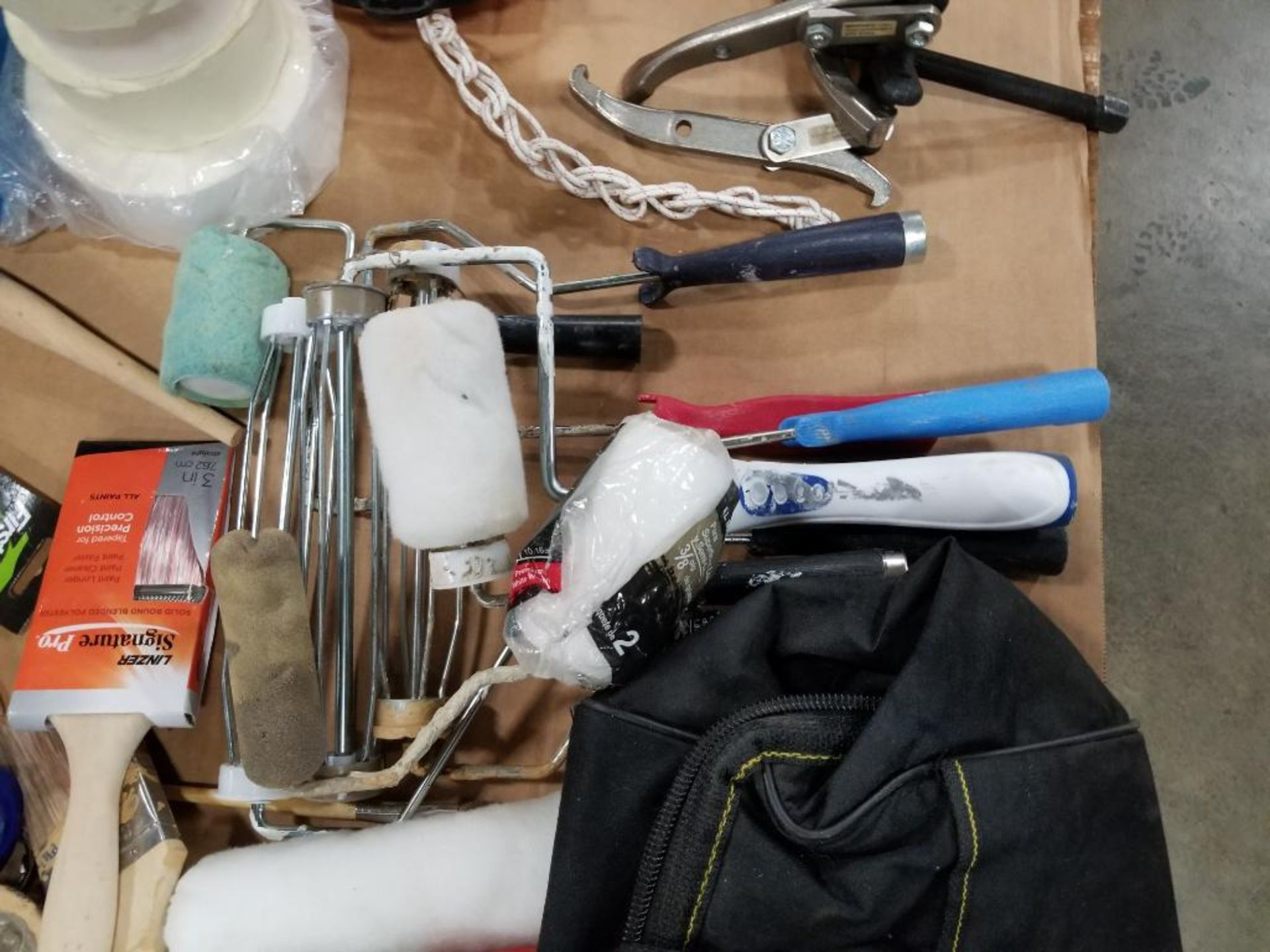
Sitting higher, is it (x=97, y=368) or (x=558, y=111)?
(x=558, y=111)

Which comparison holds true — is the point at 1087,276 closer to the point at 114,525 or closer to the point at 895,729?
the point at 895,729

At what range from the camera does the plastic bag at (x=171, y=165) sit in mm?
596

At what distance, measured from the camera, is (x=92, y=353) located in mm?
597

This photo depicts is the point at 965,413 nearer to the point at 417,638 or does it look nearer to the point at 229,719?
the point at 417,638

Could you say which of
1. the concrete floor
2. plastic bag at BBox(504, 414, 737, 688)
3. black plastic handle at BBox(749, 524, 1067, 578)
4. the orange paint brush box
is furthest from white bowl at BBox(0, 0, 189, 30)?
the concrete floor

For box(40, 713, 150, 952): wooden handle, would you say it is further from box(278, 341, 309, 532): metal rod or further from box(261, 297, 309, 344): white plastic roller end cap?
box(261, 297, 309, 344): white plastic roller end cap

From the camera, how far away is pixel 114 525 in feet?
1.88

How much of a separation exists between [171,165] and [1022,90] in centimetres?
62

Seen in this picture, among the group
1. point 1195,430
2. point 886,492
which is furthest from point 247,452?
point 1195,430

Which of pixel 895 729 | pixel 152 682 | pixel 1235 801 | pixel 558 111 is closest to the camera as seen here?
pixel 895 729

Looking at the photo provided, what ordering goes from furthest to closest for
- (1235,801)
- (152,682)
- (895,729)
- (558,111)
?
(1235,801), (558,111), (152,682), (895,729)

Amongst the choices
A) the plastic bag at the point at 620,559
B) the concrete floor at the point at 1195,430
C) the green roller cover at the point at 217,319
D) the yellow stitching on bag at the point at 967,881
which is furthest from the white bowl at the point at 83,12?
the concrete floor at the point at 1195,430

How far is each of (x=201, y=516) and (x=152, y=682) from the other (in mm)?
108

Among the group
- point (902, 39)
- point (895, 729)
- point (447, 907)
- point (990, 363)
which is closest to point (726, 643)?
point (895, 729)
